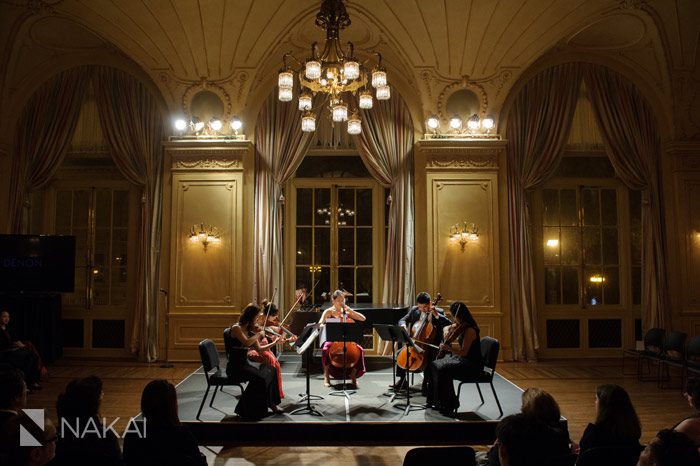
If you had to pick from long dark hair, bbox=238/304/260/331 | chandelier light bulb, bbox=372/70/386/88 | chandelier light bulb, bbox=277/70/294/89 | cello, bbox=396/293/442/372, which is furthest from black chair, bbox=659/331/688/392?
chandelier light bulb, bbox=277/70/294/89

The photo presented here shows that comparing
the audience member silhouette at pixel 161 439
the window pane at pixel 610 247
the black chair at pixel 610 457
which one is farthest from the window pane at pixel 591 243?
the audience member silhouette at pixel 161 439

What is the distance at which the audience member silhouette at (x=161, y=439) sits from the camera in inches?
93.7

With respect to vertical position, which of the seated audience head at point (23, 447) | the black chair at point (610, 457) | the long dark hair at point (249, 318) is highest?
the long dark hair at point (249, 318)

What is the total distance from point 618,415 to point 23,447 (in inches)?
110

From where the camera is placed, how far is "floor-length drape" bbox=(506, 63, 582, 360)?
810 cm

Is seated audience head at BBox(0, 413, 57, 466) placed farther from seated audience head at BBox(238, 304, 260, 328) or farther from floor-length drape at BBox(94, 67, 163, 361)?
floor-length drape at BBox(94, 67, 163, 361)

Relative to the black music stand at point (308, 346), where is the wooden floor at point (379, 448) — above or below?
below

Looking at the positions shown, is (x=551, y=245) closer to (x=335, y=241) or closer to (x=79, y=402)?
(x=335, y=241)

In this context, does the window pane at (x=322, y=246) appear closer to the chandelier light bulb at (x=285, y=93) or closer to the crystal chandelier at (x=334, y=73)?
the crystal chandelier at (x=334, y=73)

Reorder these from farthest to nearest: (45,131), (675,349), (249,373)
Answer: (45,131)
(675,349)
(249,373)

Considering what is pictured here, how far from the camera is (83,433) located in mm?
2264

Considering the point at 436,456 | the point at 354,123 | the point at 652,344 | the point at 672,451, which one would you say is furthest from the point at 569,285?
the point at 672,451

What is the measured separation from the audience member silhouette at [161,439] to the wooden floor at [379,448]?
184 centimetres

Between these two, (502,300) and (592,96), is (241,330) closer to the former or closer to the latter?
(502,300)
